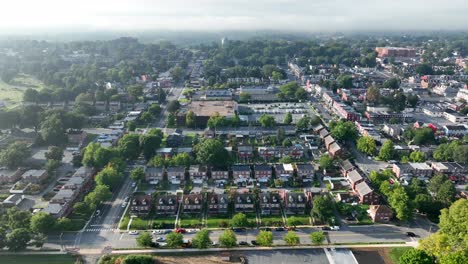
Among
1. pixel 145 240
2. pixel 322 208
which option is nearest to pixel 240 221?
pixel 322 208

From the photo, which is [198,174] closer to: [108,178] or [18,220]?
[108,178]

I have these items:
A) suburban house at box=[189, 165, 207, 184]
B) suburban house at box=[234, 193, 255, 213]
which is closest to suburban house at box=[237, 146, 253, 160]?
suburban house at box=[189, 165, 207, 184]

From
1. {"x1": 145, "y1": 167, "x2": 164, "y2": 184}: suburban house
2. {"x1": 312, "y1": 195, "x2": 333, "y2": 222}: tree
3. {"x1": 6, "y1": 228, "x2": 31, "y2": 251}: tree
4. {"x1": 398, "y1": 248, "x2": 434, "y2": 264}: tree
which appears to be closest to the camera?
{"x1": 398, "y1": 248, "x2": 434, "y2": 264}: tree

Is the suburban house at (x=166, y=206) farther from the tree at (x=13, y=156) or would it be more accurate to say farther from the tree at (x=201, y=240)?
the tree at (x=13, y=156)

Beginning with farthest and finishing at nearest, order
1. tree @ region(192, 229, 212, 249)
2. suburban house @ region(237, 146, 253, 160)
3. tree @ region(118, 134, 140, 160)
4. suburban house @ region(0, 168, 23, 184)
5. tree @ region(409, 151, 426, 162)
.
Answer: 1. suburban house @ region(237, 146, 253, 160)
2. tree @ region(118, 134, 140, 160)
3. tree @ region(409, 151, 426, 162)
4. suburban house @ region(0, 168, 23, 184)
5. tree @ region(192, 229, 212, 249)

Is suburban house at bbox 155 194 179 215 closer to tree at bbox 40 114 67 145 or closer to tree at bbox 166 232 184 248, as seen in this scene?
tree at bbox 166 232 184 248

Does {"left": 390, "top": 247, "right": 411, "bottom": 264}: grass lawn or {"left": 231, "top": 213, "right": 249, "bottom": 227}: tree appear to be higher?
{"left": 231, "top": 213, "right": 249, "bottom": 227}: tree

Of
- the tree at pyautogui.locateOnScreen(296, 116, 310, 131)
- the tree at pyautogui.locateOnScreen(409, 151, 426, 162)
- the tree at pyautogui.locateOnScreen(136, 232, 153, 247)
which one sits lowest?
the tree at pyautogui.locateOnScreen(136, 232, 153, 247)

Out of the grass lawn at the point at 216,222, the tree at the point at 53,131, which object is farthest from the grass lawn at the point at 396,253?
the tree at the point at 53,131

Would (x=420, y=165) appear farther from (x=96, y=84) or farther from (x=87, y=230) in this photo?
(x=96, y=84)
